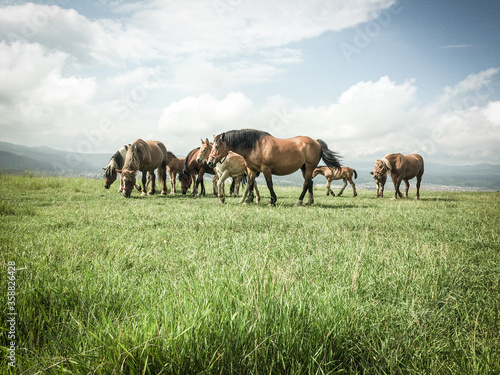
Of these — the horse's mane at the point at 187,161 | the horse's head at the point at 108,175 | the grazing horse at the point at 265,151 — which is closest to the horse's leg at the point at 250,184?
the grazing horse at the point at 265,151

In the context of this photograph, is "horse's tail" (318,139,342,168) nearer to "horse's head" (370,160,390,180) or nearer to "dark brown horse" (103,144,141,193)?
"horse's head" (370,160,390,180)

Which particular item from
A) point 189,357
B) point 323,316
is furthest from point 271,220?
point 189,357

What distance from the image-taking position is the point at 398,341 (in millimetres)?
1438

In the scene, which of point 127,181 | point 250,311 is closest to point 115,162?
point 127,181

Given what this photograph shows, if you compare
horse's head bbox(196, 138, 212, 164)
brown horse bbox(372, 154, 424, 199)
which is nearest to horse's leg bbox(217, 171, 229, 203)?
horse's head bbox(196, 138, 212, 164)

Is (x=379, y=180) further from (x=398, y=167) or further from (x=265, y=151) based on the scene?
(x=265, y=151)

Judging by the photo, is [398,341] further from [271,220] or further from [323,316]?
[271,220]

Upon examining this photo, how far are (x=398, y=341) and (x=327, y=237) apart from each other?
265 centimetres

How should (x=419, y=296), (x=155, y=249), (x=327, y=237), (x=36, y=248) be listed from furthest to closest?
(x=327, y=237), (x=155, y=249), (x=36, y=248), (x=419, y=296)

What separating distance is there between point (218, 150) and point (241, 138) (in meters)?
0.85

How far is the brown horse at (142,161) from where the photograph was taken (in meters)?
11.5

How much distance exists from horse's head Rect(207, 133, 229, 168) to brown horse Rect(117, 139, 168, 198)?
4575 millimetres

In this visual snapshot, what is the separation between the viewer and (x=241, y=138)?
905 centimetres

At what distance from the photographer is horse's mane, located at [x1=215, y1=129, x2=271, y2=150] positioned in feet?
29.6
